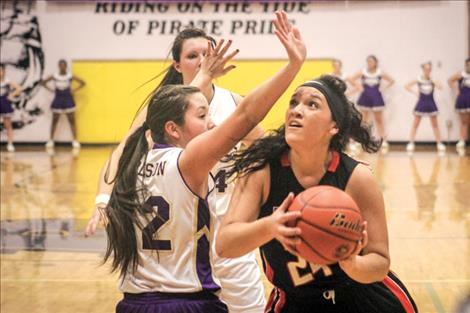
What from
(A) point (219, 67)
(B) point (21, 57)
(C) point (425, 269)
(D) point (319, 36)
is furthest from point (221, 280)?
(B) point (21, 57)

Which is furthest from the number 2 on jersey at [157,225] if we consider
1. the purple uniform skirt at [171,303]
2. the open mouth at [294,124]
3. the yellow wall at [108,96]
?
the yellow wall at [108,96]

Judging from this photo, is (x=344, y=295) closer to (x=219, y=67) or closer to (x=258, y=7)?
(x=219, y=67)

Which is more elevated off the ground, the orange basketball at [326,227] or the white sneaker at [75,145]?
the orange basketball at [326,227]

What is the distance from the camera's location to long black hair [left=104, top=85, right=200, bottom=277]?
3.01 meters

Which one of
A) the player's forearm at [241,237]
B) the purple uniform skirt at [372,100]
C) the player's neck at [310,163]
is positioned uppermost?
the player's neck at [310,163]

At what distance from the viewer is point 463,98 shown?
1733cm

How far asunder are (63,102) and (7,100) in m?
1.44

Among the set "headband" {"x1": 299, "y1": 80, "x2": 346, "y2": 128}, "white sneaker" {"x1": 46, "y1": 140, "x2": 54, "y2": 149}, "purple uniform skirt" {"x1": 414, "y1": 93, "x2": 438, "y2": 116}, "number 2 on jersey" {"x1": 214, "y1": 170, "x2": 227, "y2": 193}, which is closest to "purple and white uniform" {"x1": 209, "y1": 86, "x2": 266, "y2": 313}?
"number 2 on jersey" {"x1": 214, "y1": 170, "x2": 227, "y2": 193}

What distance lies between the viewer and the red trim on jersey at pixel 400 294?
312 centimetres

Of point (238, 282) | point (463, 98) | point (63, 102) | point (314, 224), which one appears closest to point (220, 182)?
point (238, 282)

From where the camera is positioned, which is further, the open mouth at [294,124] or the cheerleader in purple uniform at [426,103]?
the cheerleader in purple uniform at [426,103]

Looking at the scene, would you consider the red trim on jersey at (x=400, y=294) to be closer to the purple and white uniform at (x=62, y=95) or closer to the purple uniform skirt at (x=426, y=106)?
the purple uniform skirt at (x=426, y=106)

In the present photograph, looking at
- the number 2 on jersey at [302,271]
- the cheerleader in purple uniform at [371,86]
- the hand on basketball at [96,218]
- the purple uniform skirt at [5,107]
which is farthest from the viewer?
the purple uniform skirt at [5,107]

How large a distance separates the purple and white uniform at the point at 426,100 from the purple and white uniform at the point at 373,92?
0.94m
